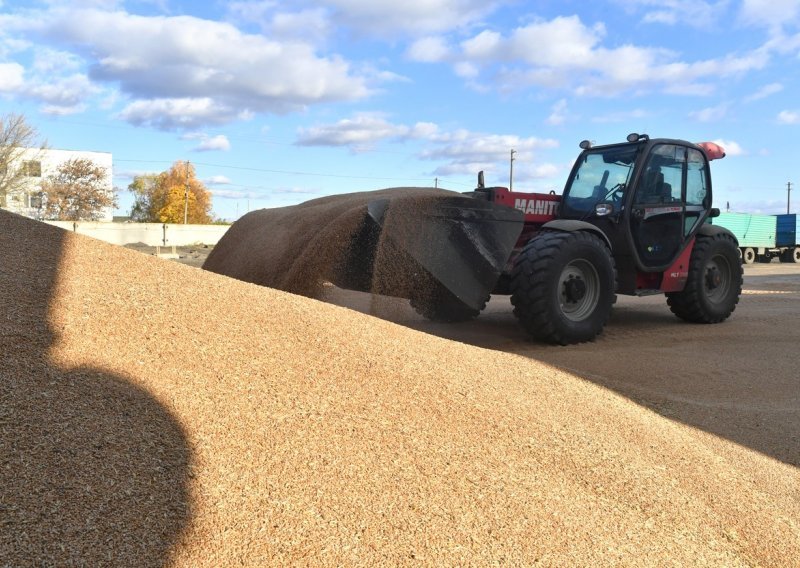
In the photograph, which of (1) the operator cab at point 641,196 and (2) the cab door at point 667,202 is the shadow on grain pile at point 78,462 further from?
(2) the cab door at point 667,202

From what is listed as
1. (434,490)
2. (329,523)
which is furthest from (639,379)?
(329,523)

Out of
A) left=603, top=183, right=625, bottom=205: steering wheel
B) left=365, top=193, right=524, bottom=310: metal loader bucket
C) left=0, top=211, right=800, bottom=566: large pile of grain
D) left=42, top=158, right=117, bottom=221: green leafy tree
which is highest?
left=42, top=158, right=117, bottom=221: green leafy tree

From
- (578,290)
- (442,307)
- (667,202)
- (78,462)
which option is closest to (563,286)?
(578,290)

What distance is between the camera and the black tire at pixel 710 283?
773 centimetres

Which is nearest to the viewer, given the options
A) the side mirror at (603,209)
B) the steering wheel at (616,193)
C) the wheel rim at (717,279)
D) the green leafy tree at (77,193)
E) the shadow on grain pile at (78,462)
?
the shadow on grain pile at (78,462)

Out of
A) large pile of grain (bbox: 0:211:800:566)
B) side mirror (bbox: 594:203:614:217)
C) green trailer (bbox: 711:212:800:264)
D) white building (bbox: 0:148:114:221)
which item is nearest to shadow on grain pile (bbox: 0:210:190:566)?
large pile of grain (bbox: 0:211:800:566)

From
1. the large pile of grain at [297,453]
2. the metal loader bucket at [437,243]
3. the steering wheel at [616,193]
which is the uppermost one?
the steering wheel at [616,193]

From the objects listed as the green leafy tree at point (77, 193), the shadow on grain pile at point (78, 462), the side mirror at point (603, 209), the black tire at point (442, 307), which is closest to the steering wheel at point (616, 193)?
the side mirror at point (603, 209)

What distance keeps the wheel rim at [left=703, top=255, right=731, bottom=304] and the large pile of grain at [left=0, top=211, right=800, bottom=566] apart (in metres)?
4.93

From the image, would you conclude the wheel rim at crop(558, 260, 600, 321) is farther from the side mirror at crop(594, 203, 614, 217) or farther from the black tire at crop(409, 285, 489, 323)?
the side mirror at crop(594, 203, 614, 217)

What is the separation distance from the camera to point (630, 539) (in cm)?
232

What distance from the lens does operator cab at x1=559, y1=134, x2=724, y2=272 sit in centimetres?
696

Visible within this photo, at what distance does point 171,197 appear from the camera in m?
54.5

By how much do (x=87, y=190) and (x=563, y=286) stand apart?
45519mm
